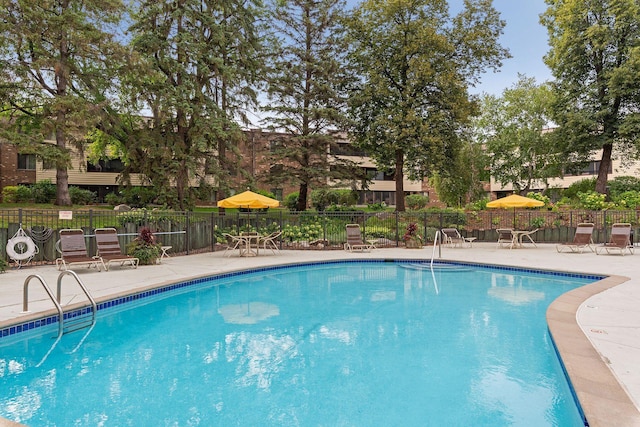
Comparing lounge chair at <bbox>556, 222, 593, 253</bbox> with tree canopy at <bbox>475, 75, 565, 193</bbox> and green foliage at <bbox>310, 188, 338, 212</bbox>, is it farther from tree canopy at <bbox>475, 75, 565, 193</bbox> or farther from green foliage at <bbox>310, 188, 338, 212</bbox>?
tree canopy at <bbox>475, 75, 565, 193</bbox>

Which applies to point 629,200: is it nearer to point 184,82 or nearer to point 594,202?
point 594,202

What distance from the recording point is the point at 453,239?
19.6m

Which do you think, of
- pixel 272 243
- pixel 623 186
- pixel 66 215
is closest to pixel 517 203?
pixel 272 243

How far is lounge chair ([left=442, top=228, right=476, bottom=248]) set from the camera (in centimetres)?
1875

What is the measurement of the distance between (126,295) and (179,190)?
12.9 meters

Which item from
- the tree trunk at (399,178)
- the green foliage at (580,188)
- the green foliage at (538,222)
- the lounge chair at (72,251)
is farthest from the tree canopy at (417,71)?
the lounge chair at (72,251)

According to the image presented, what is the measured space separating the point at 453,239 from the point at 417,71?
30.8ft

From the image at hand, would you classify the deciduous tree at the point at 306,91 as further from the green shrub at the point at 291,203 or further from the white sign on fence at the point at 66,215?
the white sign on fence at the point at 66,215

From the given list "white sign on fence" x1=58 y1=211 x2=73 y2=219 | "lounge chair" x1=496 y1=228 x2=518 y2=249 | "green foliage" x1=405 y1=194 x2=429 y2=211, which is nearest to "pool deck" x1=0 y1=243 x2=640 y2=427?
"white sign on fence" x1=58 y1=211 x2=73 y2=219

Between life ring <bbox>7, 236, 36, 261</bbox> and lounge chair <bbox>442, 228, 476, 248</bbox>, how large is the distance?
50.0ft

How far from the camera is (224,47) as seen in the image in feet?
66.6

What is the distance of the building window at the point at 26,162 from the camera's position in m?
29.9

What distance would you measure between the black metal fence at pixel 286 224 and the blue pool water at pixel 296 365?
18.9 feet

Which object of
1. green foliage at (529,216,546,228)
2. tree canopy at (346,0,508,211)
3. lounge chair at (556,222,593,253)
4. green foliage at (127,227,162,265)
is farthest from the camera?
tree canopy at (346,0,508,211)
